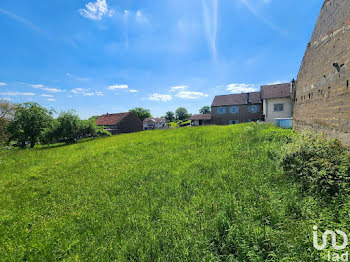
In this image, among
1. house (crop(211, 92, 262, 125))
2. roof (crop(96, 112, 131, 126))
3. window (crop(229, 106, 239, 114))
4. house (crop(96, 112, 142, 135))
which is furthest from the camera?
roof (crop(96, 112, 131, 126))

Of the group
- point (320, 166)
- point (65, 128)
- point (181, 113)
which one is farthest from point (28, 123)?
point (181, 113)

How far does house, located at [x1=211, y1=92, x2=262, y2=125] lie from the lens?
96.1 feet

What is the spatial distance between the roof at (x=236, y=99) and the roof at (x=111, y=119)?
25898mm

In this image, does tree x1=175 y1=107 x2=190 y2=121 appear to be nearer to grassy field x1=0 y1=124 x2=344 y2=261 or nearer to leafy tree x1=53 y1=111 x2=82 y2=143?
leafy tree x1=53 y1=111 x2=82 y2=143

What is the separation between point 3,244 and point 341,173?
24.4 feet

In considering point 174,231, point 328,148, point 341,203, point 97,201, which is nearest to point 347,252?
point 341,203

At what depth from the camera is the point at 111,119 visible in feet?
140

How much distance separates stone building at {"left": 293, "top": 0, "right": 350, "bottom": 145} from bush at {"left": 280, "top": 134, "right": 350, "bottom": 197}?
0.70 metres

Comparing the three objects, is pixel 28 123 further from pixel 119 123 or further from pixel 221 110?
pixel 221 110

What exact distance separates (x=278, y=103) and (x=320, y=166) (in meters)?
22.0

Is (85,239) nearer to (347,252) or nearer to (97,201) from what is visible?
(97,201)

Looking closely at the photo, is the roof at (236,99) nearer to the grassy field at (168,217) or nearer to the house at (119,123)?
the house at (119,123)


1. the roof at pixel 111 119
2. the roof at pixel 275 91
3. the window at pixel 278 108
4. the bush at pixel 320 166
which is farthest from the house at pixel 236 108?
the bush at pixel 320 166

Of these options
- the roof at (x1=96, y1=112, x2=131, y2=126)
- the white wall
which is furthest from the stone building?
the roof at (x1=96, y1=112, x2=131, y2=126)
